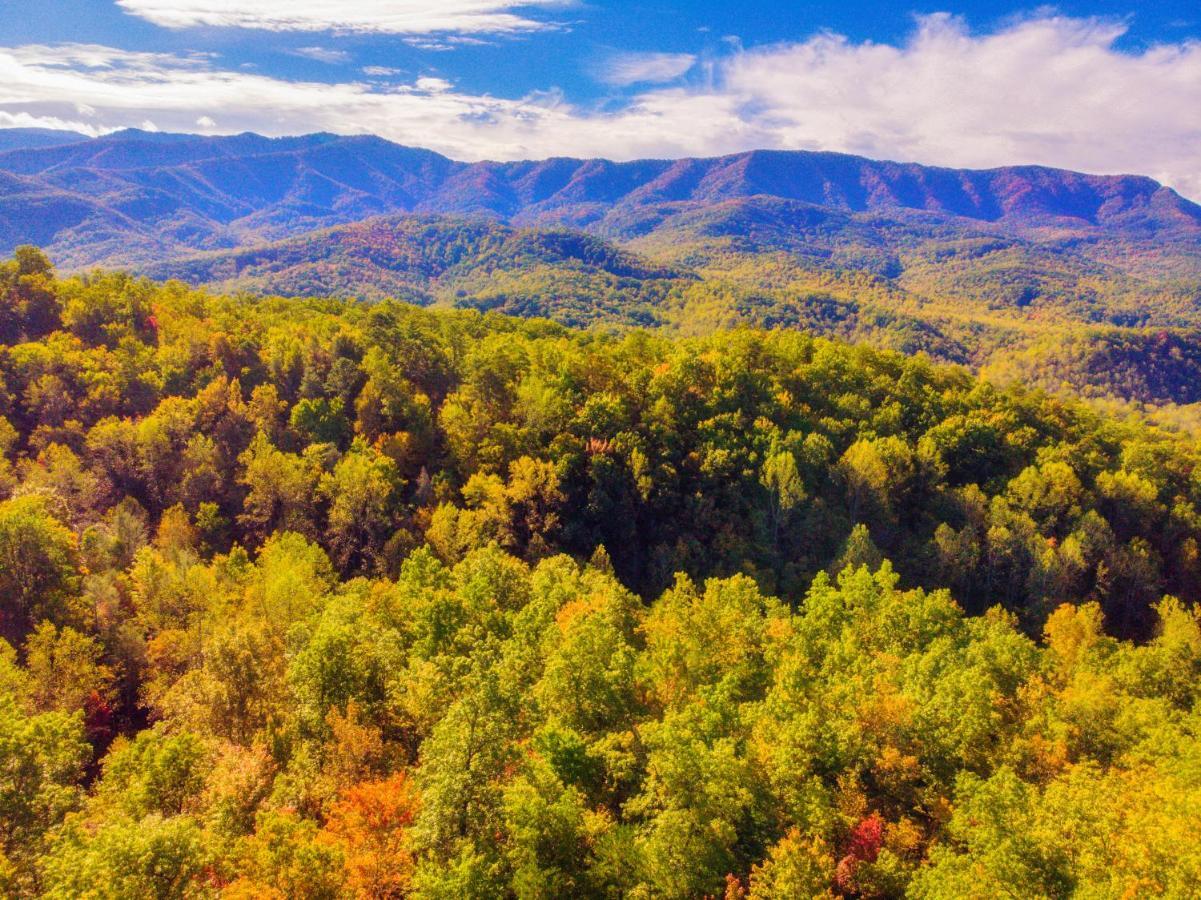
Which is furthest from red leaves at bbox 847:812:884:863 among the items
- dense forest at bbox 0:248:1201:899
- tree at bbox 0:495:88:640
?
tree at bbox 0:495:88:640

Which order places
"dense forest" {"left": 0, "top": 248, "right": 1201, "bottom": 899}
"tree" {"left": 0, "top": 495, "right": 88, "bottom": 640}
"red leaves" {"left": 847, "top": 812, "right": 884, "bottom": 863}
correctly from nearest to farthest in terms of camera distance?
"dense forest" {"left": 0, "top": 248, "right": 1201, "bottom": 899} → "red leaves" {"left": 847, "top": 812, "right": 884, "bottom": 863} → "tree" {"left": 0, "top": 495, "right": 88, "bottom": 640}

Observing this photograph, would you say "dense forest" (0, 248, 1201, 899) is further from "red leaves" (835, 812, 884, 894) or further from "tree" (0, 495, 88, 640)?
"tree" (0, 495, 88, 640)

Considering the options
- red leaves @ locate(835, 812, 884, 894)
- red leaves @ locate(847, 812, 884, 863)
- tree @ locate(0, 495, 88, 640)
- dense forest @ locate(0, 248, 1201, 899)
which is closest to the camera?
dense forest @ locate(0, 248, 1201, 899)

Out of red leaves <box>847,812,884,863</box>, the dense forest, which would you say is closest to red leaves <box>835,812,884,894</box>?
red leaves <box>847,812,884,863</box>

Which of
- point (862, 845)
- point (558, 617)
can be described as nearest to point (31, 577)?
point (558, 617)

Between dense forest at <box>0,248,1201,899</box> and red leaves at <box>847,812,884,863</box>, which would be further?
red leaves at <box>847,812,884,863</box>

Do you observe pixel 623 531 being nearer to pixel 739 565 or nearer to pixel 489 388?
pixel 739 565

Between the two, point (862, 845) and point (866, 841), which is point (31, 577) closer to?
point (862, 845)

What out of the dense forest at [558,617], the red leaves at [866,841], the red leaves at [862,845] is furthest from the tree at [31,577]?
the red leaves at [866,841]

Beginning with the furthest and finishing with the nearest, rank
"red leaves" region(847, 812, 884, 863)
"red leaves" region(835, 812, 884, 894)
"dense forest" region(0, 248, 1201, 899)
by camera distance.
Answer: "red leaves" region(847, 812, 884, 863) → "red leaves" region(835, 812, 884, 894) → "dense forest" region(0, 248, 1201, 899)
